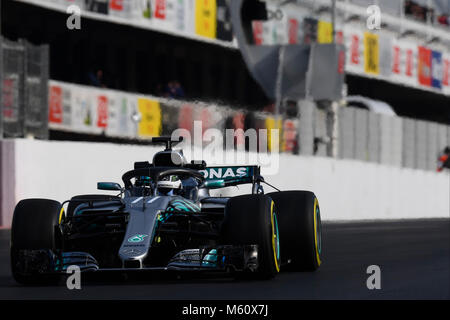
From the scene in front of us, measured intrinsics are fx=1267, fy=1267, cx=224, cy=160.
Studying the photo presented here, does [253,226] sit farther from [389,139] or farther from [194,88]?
[194,88]

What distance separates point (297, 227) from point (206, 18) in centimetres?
2229

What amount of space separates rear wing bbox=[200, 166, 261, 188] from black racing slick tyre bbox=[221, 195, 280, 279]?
73.8 inches

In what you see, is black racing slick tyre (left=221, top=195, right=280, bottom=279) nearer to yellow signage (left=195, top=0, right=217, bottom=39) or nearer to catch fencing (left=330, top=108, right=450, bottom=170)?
catch fencing (left=330, top=108, right=450, bottom=170)

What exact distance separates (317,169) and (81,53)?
8.74 meters

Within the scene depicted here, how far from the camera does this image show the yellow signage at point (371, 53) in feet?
136

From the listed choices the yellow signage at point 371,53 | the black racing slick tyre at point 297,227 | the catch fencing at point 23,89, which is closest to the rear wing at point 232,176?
the black racing slick tyre at point 297,227

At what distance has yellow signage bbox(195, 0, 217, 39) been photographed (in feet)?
105

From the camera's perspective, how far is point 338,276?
34.1 ft

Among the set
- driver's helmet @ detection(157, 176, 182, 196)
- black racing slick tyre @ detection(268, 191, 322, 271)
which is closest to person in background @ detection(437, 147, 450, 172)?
black racing slick tyre @ detection(268, 191, 322, 271)

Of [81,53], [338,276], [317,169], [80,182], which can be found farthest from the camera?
[81,53]

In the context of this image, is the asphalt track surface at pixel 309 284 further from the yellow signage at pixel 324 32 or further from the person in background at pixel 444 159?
the yellow signage at pixel 324 32
